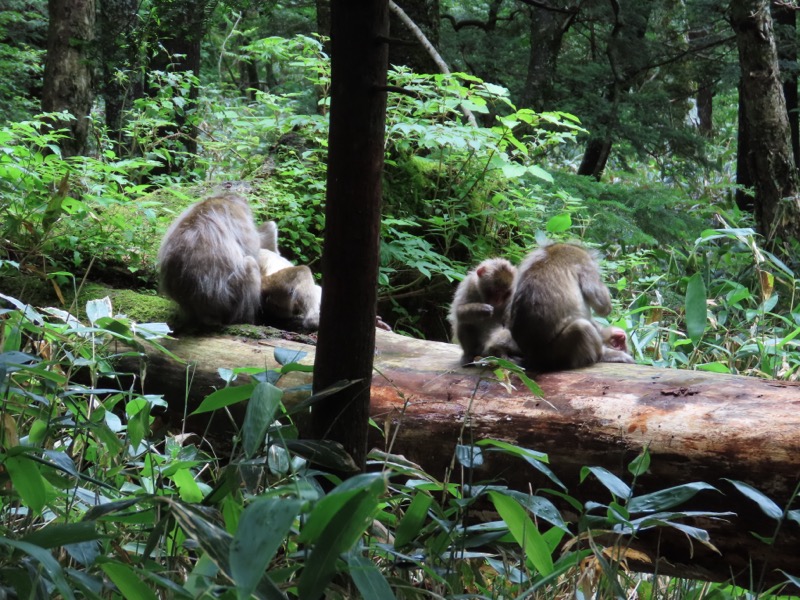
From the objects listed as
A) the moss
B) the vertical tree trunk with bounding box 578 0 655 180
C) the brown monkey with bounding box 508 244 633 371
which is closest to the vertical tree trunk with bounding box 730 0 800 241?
the vertical tree trunk with bounding box 578 0 655 180

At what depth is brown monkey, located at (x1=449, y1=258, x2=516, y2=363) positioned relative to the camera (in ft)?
16.6

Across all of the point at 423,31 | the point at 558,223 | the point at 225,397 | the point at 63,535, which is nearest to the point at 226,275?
the point at 558,223

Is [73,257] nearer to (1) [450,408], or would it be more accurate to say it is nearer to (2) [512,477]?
(1) [450,408]

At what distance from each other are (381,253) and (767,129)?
4.37 m

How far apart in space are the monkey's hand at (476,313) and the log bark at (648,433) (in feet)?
2.12

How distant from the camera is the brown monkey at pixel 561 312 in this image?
4.53 m

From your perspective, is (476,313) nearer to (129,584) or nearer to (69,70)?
(129,584)

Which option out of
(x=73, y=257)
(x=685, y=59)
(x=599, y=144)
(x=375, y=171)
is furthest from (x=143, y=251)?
(x=685, y=59)

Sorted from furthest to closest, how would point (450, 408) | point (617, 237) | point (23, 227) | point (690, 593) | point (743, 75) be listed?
point (617, 237) < point (743, 75) < point (23, 227) < point (450, 408) < point (690, 593)

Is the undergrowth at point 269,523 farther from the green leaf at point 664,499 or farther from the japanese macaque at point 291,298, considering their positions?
the japanese macaque at point 291,298

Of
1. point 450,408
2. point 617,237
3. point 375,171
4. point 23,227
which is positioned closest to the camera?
point 375,171

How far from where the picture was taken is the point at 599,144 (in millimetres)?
12758

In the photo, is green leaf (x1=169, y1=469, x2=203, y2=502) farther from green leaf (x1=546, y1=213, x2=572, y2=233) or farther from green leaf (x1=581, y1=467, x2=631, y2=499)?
green leaf (x1=546, y1=213, x2=572, y2=233)

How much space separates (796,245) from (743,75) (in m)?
1.88
